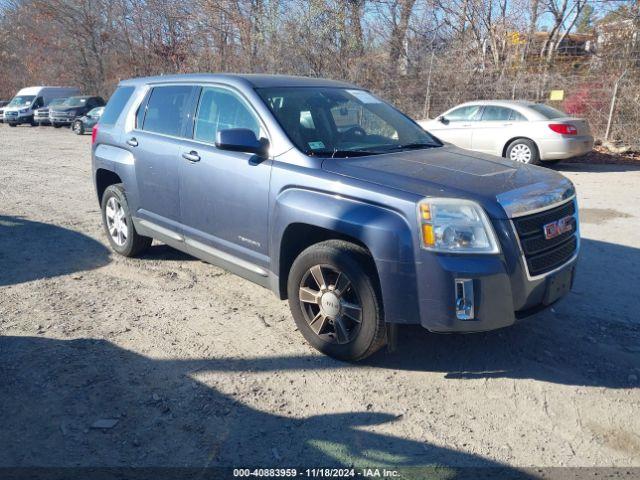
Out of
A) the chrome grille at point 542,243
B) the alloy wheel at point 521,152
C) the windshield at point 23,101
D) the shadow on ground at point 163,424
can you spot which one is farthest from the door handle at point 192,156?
the windshield at point 23,101

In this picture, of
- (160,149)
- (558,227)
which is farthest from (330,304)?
(160,149)

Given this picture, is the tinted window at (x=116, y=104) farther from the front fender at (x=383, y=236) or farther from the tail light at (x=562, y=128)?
the tail light at (x=562, y=128)

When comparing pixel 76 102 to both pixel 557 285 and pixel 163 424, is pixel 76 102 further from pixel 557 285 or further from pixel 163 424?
pixel 557 285

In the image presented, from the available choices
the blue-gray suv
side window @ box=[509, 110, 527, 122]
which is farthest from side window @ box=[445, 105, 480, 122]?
the blue-gray suv

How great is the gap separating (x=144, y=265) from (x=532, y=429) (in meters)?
4.22

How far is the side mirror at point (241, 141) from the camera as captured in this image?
4.07 metres

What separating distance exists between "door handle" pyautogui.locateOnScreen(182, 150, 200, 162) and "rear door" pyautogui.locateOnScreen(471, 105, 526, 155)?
9.57 meters

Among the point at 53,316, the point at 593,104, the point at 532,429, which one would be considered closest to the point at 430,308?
the point at 532,429

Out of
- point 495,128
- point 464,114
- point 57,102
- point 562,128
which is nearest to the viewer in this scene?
point 562,128

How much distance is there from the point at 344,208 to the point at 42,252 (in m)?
4.38

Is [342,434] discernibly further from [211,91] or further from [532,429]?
[211,91]

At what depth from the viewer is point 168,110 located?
5.34 meters

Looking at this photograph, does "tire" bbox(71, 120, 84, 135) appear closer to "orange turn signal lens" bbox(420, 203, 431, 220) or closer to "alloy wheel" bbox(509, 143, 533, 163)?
"alloy wheel" bbox(509, 143, 533, 163)

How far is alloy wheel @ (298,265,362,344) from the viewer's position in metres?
3.76
